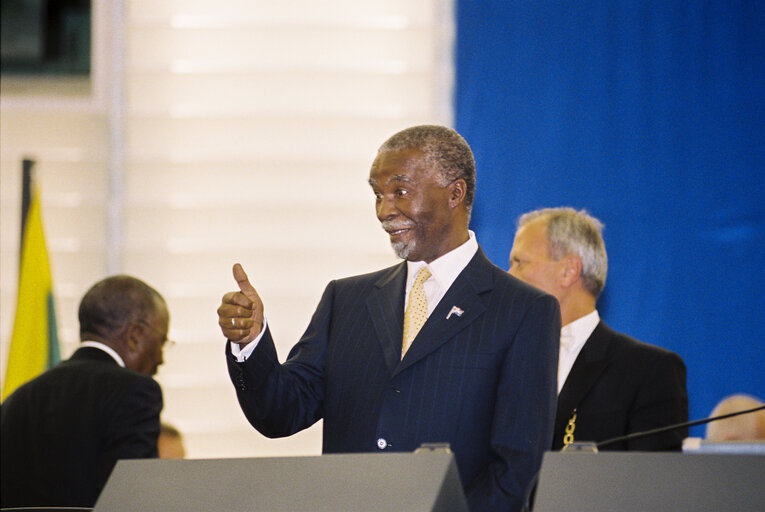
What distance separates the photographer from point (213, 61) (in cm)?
514

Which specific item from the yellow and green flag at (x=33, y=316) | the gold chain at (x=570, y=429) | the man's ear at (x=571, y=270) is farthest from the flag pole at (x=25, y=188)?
the gold chain at (x=570, y=429)

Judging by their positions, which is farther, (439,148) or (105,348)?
(105,348)

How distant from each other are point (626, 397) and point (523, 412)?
81 centimetres

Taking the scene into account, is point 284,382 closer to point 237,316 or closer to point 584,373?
point 237,316

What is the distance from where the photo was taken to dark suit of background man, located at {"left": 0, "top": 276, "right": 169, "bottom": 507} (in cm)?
293

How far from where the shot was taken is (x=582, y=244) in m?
3.18

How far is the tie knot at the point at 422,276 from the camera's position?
2307mm

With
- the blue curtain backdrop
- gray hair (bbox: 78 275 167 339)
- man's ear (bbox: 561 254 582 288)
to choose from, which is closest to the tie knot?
man's ear (bbox: 561 254 582 288)

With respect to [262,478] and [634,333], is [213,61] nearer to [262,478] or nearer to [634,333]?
[634,333]

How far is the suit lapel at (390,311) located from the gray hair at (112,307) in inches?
46.2

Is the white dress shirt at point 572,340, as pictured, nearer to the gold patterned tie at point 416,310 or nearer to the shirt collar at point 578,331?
the shirt collar at point 578,331

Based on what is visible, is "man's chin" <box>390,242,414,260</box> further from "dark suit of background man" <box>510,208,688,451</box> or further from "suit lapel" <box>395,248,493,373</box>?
"dark suit of background man" <box>510,208,688,451</box>

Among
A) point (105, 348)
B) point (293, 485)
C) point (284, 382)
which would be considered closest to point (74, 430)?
point (105, 348)

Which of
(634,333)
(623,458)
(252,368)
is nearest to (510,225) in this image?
(634,333)
